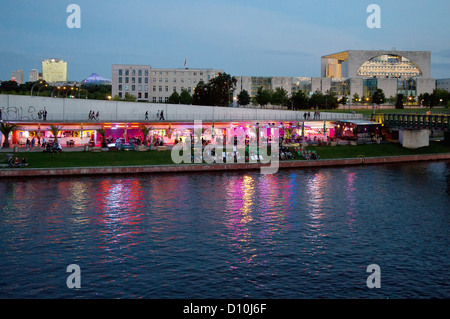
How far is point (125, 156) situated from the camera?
47438mm

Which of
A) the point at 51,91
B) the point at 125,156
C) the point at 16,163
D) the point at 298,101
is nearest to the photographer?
the point at 16,163

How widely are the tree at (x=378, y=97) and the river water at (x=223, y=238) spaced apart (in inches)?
3498

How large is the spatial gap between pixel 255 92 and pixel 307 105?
1134 inches

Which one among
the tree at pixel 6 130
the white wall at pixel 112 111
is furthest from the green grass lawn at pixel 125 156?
the white wall at pixel 112 111

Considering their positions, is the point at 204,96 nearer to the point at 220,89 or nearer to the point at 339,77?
the point at 220,89

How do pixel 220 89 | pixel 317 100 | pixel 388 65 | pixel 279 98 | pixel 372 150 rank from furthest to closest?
pixel 388 65 → pixel 279 98 → pixel 317 100 → pixel 220 89 → pixel 372 150

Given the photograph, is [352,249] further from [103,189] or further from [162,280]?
[103,189]

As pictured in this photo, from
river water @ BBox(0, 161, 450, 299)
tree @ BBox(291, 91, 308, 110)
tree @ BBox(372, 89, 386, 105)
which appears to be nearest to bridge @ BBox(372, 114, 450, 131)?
river water @ BBox(0, 161, 450, 299)

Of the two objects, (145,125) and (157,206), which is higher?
(145,125)

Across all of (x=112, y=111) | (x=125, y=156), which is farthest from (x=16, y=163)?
(x=112, y=111)

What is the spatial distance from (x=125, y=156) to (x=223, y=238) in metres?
25.1

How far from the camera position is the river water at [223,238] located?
18.5 metres

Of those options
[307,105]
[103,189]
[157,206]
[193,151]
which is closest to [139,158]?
[193,151]

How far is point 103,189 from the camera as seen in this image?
3603 centimetres
